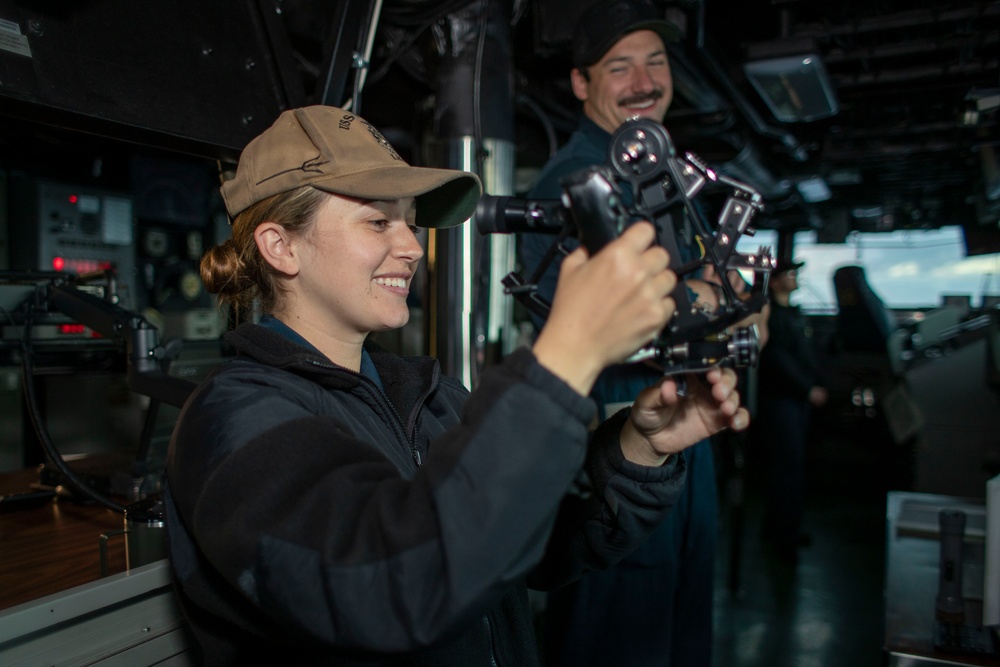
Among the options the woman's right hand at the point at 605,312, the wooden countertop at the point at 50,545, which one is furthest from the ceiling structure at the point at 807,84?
the woman's right hand at the point at 605,312

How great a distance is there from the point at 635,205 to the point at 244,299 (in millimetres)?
615

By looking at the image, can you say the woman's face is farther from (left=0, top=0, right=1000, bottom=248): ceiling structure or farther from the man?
(left=0, top=0, right=1000, bottom=248): ceiling structure

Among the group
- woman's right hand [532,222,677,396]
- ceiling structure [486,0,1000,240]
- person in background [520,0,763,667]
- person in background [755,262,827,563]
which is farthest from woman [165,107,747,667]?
person in background [755,262,827,563]

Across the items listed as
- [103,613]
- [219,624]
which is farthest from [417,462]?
[103,613]

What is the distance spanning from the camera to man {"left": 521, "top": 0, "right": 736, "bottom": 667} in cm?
162

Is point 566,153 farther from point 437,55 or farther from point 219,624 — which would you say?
point 219,624

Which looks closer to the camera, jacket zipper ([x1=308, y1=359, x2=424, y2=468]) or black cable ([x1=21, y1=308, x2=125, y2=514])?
jacket zipper ([x1=308, y1=359, x2=424, y2=468])

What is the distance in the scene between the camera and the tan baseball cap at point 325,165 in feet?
3.08

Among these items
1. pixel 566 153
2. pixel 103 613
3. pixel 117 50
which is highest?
pixel 117 50

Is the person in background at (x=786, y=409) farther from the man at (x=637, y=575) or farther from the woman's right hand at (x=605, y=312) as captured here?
the woman's right hand at (x=605, y=312)

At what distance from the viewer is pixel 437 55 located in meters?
2.37

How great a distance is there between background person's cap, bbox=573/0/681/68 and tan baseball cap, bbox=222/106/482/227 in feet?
3.61

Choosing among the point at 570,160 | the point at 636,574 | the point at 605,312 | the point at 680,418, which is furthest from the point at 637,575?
the point at 605,312

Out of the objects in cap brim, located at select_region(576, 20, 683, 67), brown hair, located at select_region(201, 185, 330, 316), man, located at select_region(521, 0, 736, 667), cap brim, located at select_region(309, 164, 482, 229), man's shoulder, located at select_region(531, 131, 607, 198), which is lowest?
man, located at select_region(521, 0, 736, 667)
